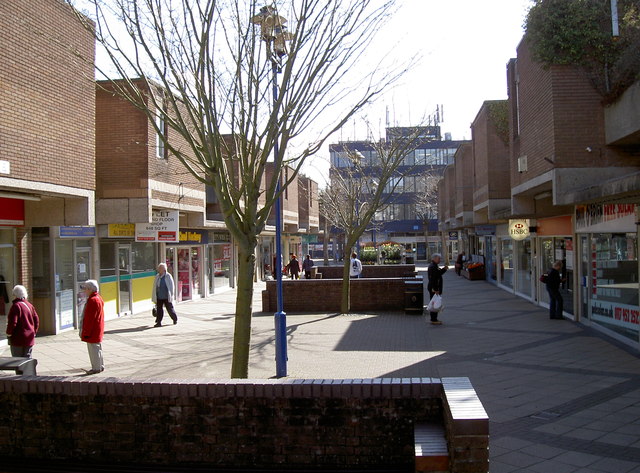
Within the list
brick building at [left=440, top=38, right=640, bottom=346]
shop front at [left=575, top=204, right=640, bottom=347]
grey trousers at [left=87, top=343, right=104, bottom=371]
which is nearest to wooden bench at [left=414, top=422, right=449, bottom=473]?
brick building at [left=440, top=38, right=640, bottom=346]

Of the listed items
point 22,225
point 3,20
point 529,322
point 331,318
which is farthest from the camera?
point 331,318

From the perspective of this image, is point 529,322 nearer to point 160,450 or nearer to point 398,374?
point 398,374

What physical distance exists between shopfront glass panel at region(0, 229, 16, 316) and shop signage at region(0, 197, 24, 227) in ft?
1.05

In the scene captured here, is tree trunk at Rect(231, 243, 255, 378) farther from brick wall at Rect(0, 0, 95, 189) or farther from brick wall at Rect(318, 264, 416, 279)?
brick wall at Rect(318, 264, 416, 279)

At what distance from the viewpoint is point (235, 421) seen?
4781mm

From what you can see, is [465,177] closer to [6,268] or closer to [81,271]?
[81,271]

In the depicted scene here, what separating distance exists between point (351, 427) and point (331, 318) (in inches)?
446

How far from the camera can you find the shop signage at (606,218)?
1076cm

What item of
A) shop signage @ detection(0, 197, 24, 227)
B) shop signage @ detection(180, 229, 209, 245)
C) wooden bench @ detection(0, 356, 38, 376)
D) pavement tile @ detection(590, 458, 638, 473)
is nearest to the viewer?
pavement tile @ detection(590, 458, 638, 473)

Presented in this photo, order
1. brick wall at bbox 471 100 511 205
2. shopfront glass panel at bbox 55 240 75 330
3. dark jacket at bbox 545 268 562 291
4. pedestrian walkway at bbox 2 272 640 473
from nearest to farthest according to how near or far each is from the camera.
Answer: pedestrian walkway at bbox 2 272 640 473, dark jacket at bbox 545 268 562 291, shopfront glass panel at bbox 55 240 75 330, brick wall at bbox 471 100 511 205

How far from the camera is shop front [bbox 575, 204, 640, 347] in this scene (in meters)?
10.8

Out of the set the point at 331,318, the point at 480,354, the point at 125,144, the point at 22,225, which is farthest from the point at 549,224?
the point at 22,225

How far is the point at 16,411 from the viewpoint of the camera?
16.7ft

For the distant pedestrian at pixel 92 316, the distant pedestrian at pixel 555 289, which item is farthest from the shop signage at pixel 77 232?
the distant pedestrian at pixel 555 289
